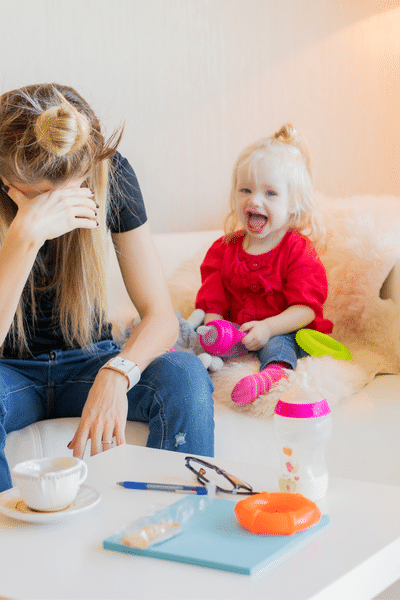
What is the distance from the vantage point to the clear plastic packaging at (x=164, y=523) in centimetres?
66

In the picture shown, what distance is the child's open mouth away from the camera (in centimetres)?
174

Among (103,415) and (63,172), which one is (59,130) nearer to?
(63,172)

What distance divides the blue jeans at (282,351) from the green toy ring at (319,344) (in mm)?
27

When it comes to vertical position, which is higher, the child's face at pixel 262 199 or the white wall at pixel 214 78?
the white wall at pixel 214 78

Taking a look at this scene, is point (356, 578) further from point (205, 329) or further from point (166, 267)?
point (166, 267)

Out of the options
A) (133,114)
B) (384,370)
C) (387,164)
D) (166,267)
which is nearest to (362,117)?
(387,164)

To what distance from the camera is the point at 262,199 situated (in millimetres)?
1729

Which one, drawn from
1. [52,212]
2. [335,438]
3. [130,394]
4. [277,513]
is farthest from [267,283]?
[277,513]

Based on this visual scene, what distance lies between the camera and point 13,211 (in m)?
1.28

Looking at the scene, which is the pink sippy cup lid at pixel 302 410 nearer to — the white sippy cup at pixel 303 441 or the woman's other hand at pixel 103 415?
the white sippy cup at pixel 303 441

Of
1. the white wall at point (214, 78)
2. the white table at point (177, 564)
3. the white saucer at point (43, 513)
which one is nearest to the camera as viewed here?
the white table at point (177, 564)

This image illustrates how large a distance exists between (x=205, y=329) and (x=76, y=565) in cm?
103

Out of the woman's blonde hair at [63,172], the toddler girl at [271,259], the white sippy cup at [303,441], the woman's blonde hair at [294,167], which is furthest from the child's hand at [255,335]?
the white sippy cup at [303,441]

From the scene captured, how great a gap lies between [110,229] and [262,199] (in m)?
0.53
